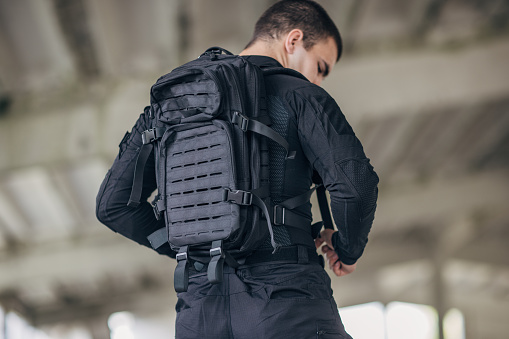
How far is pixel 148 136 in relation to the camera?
1.58 m

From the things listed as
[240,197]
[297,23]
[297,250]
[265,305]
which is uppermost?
[297,23]

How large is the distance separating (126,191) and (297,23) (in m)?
0.66

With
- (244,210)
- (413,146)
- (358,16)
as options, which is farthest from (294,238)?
(413,146)

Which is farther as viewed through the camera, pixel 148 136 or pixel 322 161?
pixel 148 136

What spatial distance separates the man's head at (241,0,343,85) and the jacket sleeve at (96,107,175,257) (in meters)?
0.40

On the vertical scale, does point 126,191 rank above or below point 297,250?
above

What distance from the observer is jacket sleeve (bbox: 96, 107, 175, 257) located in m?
1.71

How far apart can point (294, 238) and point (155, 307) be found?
37.2 ft

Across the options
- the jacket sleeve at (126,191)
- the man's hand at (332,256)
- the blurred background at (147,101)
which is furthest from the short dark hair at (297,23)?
the blurred background at (147,101)

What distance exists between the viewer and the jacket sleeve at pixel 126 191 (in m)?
1.71

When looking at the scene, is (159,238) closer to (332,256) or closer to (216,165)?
(216,165)

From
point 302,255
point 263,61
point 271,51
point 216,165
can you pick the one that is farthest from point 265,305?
point 271,51

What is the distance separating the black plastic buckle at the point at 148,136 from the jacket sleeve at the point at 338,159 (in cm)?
35

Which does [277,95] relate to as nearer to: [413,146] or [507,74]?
[507,74]
